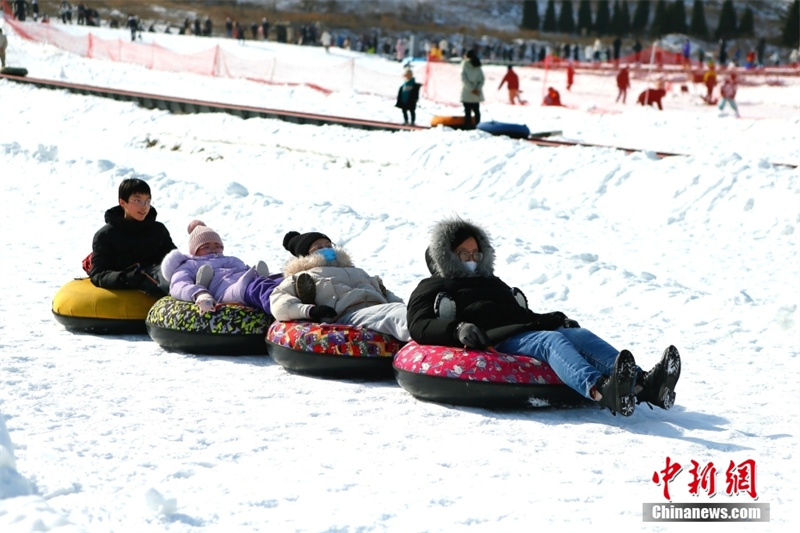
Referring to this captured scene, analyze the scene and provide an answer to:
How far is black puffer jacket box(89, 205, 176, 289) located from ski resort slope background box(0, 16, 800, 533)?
46cm

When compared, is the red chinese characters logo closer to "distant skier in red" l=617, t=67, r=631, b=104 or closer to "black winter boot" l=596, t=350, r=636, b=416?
"black winter boot" l=596, t=350, r=636, b=416

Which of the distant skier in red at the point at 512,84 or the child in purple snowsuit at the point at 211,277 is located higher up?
the distant skier in red at the point at 512,84

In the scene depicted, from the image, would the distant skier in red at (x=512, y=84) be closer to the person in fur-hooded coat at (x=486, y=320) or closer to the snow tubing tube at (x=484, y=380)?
the person in fur-hooded coat at (x=486, y=320)

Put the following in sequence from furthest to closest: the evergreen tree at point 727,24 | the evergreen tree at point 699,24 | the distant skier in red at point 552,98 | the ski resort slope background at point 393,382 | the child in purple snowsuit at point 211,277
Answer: the evergreen tree at point 727,24 < the evergreen tree at point 699,24 < the distant skier in red at point 552,98 < the child in purple snowsuit at point 211,277 < the ski resort slope background at point 393,382

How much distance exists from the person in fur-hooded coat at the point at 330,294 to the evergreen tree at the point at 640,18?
83.6 metres

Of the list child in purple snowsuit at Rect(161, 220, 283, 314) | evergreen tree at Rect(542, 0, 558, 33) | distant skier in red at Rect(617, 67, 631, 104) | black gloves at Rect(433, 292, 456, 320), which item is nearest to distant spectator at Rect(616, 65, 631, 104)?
distant skier in red at Rect(617, 67, 631, 104)

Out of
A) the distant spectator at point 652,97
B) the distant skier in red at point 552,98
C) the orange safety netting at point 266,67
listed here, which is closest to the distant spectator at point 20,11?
the orange safety netting at point 266,67

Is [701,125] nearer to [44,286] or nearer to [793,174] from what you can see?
[793,174]

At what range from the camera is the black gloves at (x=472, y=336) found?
6012 millimetres

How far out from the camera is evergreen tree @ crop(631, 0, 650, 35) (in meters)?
86.4

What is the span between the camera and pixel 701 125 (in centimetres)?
2425

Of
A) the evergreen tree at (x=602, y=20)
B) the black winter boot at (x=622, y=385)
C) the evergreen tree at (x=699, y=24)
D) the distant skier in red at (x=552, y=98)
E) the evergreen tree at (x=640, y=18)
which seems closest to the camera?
the black winter boot at (x=622, y=385)

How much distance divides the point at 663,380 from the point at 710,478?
690mm

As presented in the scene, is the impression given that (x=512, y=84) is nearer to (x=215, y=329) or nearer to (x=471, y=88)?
(x=471, y=88)
